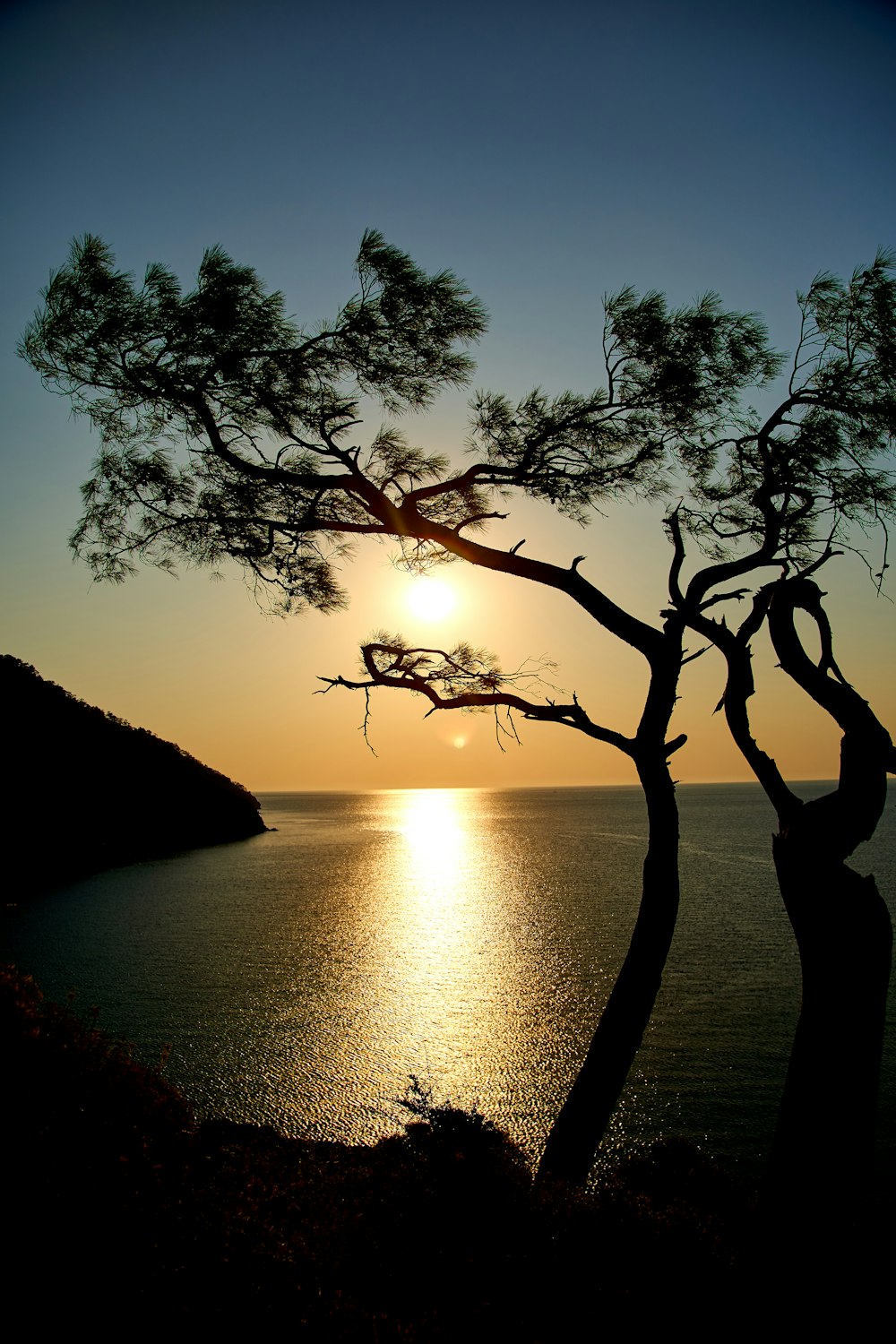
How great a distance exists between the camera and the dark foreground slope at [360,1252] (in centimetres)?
375

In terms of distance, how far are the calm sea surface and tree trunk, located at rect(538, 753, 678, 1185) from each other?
6.29 meters

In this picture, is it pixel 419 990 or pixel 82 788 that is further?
pixel 82 788

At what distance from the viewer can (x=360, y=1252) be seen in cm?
459

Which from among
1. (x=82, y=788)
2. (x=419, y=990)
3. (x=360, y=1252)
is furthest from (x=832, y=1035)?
(x=82, y=788)

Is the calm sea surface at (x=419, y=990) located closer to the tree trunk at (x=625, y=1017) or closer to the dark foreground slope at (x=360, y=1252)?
the tree trunk at (x=625, y=1017)

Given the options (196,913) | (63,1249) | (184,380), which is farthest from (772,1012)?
(196,913)

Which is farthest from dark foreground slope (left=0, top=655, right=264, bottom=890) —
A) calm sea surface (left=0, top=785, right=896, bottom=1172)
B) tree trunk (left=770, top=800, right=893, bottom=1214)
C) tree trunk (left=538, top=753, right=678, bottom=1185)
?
tree trunk (left=770, top=800, right=893, bottom=1214)

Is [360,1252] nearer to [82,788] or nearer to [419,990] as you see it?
[419,990]

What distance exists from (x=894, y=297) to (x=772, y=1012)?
18.2 metres

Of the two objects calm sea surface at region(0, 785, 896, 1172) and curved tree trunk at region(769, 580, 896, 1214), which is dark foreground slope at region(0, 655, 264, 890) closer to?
calm sea surface at region(0, 785, 896, 1172)

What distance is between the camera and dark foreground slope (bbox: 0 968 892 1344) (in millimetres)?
3752

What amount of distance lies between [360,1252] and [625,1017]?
119 inches

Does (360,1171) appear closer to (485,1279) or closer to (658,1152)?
(485,1279)

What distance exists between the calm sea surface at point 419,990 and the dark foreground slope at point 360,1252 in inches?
276
